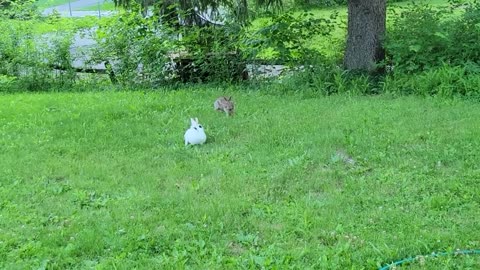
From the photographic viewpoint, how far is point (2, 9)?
1156 cm

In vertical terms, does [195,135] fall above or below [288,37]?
below

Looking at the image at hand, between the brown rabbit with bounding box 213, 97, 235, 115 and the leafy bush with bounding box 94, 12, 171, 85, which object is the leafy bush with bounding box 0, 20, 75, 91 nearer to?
the leafy bush with bounding box 94, 12, 171, 85

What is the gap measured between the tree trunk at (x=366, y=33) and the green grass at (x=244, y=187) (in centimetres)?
148

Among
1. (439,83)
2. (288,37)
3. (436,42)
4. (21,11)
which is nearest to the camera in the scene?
(439,83)

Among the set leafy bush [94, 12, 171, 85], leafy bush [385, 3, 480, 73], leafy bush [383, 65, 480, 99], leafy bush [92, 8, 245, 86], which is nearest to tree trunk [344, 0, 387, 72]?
leafy bush [385, 3, 480, 73]

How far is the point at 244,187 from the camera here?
4.34 m

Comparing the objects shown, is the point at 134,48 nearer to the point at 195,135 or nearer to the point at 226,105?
the point at 226,105

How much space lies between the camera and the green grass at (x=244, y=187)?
3371mm

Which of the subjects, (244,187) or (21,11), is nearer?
(244,187)

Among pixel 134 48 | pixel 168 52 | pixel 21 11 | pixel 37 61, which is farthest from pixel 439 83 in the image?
pixel 21 11

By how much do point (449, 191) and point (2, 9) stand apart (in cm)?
992

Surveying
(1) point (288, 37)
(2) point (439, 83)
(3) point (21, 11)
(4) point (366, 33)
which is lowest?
(2) point (439, 83)

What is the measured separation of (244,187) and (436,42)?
4.53 m

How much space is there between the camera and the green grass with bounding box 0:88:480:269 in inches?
133
